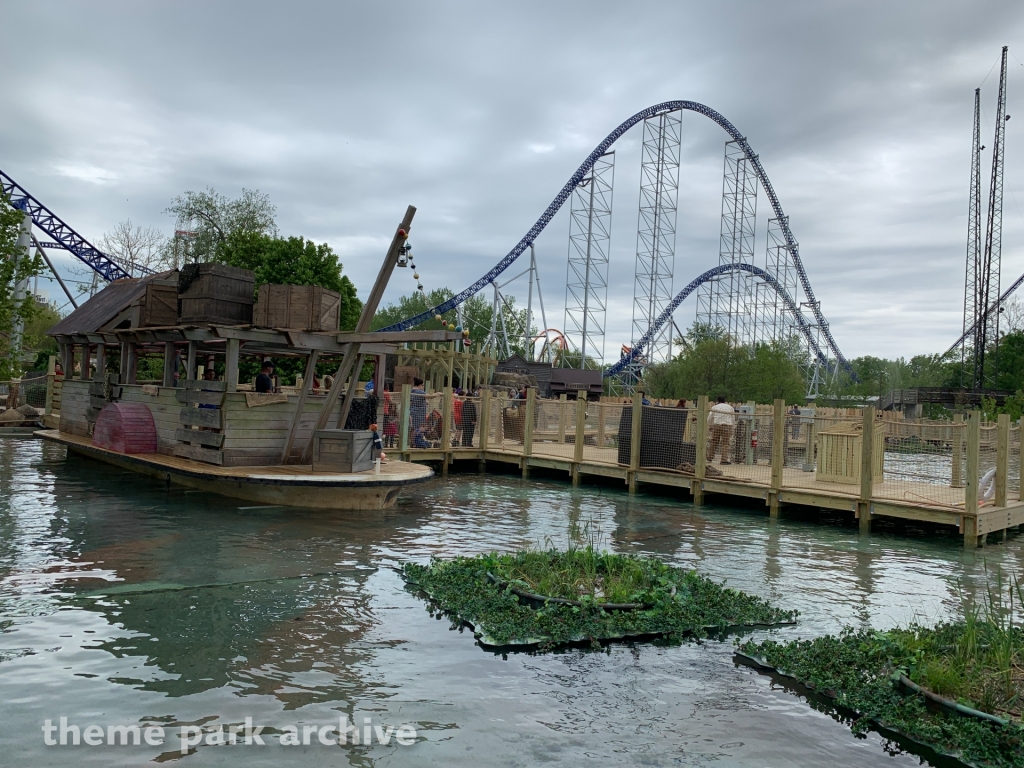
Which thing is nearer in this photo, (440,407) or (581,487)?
(581,487)

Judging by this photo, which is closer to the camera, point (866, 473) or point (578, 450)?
point (866, 473)

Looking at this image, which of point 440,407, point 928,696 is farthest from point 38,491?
point 928,696

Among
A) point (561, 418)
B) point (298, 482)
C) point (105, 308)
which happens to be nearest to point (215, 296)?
point (298, 482)

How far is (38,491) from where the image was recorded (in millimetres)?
13188

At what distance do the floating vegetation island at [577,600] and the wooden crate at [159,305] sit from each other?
27.9ft

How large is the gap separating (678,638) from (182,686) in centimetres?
379

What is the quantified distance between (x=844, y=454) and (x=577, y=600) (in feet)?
30.6

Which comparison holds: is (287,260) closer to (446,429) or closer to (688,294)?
(446,429)

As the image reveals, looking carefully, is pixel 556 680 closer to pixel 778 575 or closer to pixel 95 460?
pixel 778 575

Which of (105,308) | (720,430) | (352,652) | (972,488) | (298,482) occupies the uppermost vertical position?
(105,308)

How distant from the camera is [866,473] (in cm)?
1334

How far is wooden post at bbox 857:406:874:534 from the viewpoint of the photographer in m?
13.2

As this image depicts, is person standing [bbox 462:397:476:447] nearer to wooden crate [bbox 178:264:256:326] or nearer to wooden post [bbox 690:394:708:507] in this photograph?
wooden post [bbox 690:394:708:507]

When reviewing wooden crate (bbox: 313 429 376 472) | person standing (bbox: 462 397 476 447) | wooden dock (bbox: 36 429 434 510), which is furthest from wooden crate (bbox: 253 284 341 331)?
A: person standing (bbox: 462 397 476 447)
